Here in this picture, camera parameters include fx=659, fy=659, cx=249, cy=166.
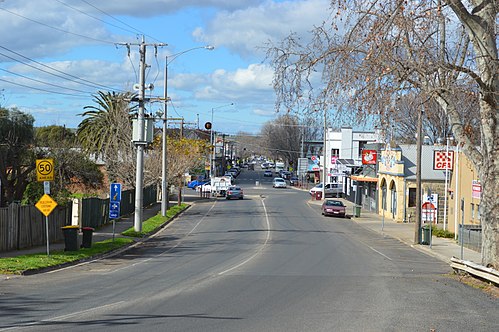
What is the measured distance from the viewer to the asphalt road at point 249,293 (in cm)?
1162

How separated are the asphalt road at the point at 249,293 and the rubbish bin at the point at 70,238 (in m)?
1.80

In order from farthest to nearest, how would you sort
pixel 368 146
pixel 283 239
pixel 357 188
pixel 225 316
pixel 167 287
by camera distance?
1. pixel 357 188
2. pixel 368 146
3. pixel 283 239
4. pixel 167 287
5. pixel 225 316

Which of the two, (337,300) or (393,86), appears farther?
(393,86)

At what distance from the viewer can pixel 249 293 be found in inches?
601

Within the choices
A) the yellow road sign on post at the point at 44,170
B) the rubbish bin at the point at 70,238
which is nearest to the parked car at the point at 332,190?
the rubbish bin at the point at 70,238

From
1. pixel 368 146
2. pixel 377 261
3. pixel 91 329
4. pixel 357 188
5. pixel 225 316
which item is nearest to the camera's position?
pixel 91 329

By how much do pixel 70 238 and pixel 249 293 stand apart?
11.5m

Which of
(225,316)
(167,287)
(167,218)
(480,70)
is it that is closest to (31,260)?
(167,287)

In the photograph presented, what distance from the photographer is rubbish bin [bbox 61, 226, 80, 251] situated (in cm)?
2448

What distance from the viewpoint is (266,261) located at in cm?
2306

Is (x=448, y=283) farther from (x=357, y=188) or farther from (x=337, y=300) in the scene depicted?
(x=357, y=188)

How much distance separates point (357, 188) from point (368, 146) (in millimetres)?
6046

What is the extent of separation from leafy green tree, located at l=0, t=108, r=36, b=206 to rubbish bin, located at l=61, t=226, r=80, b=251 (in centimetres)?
1136

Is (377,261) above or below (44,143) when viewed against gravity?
below
